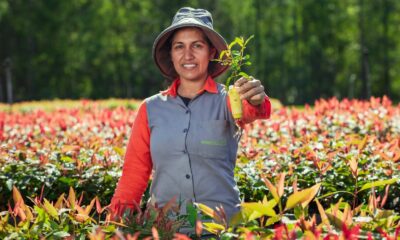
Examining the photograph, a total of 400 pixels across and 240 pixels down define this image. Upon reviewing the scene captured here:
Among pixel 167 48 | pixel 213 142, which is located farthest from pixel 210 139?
pixel 167 48

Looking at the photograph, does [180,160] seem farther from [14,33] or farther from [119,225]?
[14,33]

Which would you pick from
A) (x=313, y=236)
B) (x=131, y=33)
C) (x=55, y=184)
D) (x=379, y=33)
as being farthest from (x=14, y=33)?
(x=313, y=236)

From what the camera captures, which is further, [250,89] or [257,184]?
[257,184]

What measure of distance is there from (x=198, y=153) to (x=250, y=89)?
548mm

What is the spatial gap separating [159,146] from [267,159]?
158cm

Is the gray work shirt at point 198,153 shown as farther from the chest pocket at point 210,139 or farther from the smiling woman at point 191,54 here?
the smiling woman at point 191,54

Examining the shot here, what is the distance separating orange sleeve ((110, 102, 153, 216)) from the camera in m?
3.31

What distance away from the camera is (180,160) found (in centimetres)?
322

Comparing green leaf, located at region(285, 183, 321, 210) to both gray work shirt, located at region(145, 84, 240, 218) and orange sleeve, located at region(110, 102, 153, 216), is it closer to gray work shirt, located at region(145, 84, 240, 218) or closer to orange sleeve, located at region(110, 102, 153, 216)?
gray work shirt, located at region(145, 84, 240, 218)

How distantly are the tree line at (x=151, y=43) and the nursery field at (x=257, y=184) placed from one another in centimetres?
2998

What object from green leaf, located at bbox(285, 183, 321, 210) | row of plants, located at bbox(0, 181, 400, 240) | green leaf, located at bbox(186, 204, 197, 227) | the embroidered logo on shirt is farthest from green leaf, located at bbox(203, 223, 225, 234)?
the embroidered logo on shirt

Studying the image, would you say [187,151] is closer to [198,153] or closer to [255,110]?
[198,153]

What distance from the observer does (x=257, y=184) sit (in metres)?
4.02

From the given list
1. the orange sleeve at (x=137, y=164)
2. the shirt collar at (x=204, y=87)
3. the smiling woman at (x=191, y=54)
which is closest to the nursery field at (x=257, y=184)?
the orange sleeve at (x=137, y=164)
